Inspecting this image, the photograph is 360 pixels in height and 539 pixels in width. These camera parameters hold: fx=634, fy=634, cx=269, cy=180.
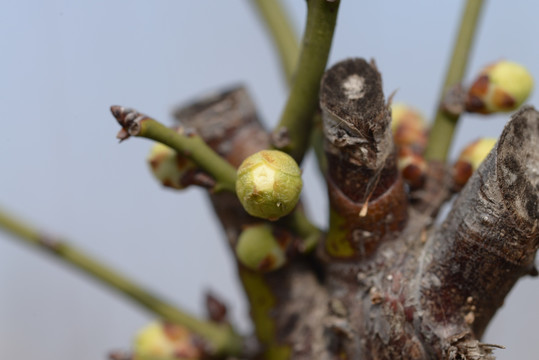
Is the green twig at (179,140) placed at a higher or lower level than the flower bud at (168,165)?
higher

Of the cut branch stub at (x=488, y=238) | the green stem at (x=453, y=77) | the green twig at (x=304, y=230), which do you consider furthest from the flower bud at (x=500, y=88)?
the green twig at (x=304, y=230)

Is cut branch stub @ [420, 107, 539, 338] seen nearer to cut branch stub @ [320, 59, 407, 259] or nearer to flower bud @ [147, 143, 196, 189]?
cut branch stub @ [320, 59, 407, 259]

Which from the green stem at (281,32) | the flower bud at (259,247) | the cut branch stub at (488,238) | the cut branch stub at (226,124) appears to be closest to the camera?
the cut branch stub at (488,238)

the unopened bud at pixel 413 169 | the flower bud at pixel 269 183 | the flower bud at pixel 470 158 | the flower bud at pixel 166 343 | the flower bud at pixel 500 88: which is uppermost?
the flower bud at pixel 500 88

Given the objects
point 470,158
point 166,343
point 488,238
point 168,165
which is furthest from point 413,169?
point 166,343

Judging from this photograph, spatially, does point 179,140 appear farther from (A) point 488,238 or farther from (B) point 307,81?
(A) point 488,238

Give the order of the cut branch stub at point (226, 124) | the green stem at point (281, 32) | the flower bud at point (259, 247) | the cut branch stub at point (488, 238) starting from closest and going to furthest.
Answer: the cut branch stub at point (488, 238) < the flower bud at point (259, 247) < the cut branch stub at point (226, 124) < the green stem at point (281, 32)

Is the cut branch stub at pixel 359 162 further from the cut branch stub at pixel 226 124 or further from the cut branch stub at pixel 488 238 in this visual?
the cut branch stub at pixel 226 124
